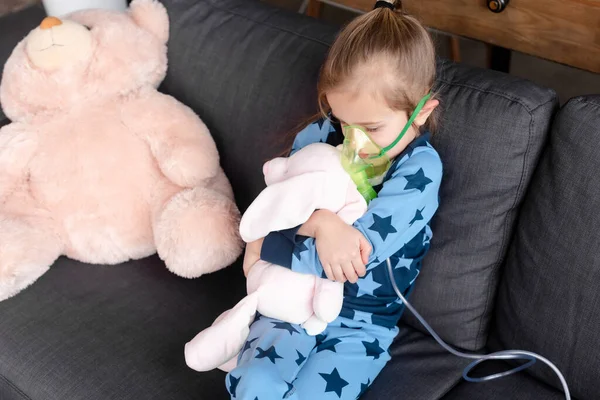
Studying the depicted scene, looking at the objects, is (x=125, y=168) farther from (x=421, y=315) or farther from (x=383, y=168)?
(x=421, y=315)

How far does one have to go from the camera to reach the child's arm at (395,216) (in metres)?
1.13

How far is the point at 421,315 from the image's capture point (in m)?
1.33

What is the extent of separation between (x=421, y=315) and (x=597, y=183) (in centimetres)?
44

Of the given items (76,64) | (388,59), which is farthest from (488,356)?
(76,64)

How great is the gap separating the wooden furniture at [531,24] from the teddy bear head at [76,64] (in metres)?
0.69

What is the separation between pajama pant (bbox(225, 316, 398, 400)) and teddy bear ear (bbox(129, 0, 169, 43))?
0.82 metres

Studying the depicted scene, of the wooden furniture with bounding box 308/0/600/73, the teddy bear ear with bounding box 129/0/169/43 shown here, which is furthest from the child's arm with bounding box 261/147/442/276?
the teddy bear ear with bounding box 129/0/169/43

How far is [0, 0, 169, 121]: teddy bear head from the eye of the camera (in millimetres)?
1465

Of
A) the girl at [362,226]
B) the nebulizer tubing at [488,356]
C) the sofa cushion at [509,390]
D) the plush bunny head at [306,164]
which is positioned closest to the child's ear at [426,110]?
the girl at [362,226]

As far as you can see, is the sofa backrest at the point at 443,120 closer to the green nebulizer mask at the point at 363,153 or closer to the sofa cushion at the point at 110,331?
the green nebulizer mask at the point at 363,153

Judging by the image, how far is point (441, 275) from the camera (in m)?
1.29

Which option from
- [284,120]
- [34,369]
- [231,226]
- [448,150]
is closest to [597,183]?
[448,150]

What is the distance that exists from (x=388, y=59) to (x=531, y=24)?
2.21 ft

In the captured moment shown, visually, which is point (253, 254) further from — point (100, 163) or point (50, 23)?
point (50, 23)
